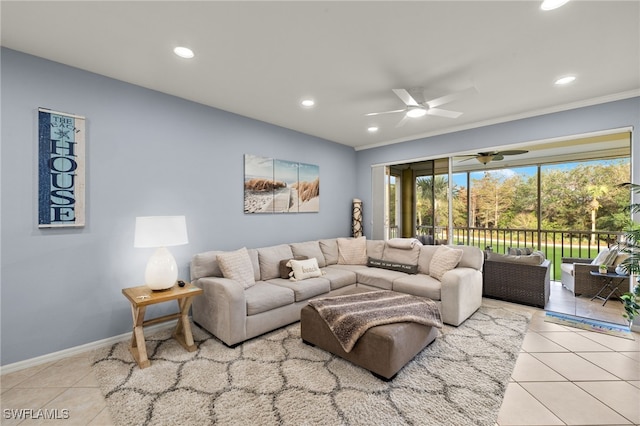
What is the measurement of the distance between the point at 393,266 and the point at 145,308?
311 centimetres

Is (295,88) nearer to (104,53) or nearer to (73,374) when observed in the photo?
(104,53)

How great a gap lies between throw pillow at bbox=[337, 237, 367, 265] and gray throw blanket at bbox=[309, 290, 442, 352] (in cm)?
168

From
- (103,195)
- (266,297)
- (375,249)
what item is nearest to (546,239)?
(375,249)

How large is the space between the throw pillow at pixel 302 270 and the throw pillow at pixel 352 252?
94 cm

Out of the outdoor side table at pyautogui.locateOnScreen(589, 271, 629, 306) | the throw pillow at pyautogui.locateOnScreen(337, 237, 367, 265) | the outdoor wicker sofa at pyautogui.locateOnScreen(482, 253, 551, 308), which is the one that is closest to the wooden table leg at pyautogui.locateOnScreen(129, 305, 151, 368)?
the throw pillow at pyautogui.locateOnScreen(337, 237, 367, 265)

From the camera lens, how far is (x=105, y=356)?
2.55m

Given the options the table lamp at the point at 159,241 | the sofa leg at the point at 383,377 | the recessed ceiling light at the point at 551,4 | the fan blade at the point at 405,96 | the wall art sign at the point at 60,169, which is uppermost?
the recessed ceiling light at the point at 551,4

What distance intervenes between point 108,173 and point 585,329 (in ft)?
17.8

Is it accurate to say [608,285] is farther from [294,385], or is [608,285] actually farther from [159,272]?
[159,272]

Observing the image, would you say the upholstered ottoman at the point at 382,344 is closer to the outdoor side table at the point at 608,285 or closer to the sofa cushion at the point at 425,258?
the sofa cushion at the point at 425,258

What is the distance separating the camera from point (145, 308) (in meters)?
2.48

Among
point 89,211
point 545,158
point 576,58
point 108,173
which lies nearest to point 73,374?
point 89,211

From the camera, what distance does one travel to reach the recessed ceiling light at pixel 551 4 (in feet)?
5.74

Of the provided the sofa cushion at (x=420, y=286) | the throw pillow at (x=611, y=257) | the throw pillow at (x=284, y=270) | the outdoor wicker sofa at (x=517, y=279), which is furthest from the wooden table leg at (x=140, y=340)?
the throw pillow at (x=611, y=257)
